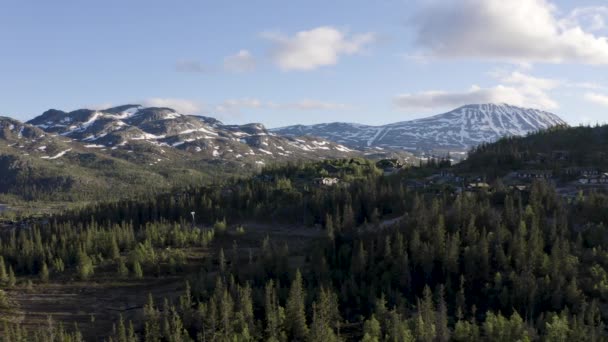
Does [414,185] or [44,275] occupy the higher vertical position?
[414,185]

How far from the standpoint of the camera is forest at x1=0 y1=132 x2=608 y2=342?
6925 centimetres

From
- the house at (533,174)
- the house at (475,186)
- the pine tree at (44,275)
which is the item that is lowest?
the pine tree at (44,275)

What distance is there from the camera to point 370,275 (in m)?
88.8

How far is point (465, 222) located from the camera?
97.2m

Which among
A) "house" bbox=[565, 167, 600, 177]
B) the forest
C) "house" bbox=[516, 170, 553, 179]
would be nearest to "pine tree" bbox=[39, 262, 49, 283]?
the forest

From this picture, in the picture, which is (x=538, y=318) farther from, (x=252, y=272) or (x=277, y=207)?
(x=277, y=207)

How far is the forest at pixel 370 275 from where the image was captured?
69.2 metres

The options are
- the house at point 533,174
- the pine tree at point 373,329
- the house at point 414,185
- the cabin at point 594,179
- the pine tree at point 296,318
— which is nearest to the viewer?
the pine tree at point 373,329

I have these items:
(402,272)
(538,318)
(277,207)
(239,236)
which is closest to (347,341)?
(402,272)

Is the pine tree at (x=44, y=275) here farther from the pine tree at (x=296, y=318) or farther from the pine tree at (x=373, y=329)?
the pine tree at (x=373, y=329)

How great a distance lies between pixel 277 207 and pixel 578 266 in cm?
10215

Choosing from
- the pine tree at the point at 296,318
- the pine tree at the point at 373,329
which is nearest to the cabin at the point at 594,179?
the pine tree at the point at 373,329

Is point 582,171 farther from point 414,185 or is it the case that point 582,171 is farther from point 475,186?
point 414,185

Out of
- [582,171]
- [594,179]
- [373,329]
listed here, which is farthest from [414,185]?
[373,329]
